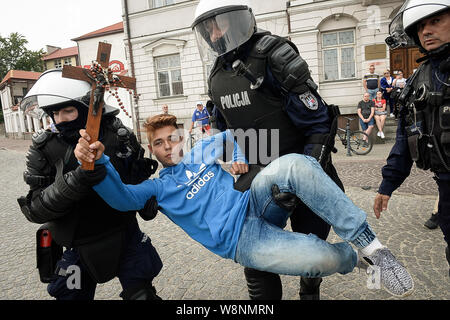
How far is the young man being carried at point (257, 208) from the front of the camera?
57.1 inches

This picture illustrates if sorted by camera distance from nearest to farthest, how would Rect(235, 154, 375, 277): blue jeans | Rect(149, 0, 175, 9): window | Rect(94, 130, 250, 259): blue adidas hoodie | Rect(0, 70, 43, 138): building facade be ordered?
Rect(235, 154, 375, 277): blue jeans
Rect(94, 130, 250, 259): blue adidas hoodie
Rect(149, 0, 175, 9): window
Rect(0, 70, 43, 138): building facade

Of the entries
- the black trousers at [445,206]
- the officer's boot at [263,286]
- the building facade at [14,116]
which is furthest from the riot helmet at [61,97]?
the building facade at [14,116]

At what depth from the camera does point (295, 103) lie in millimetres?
1818

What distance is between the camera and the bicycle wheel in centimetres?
871

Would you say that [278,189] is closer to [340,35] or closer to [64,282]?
[64,282]

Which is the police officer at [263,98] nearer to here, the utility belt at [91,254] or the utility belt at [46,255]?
the utility belt at [91,254]

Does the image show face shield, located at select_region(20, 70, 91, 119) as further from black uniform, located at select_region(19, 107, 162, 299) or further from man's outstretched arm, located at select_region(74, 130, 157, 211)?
man's outstretched arm, located at select_region(74, 130, 157, 211)

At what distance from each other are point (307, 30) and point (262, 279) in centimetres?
1205

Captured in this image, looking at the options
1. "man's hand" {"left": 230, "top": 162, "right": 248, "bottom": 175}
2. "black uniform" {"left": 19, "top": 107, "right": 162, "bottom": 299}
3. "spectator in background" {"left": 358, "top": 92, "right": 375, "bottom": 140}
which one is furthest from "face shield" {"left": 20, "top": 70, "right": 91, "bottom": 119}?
"spectator in background" {"left": 358, "top": 92, "right": 375, "bottom": 140}

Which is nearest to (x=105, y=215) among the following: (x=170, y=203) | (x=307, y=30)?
(x=170, y=203)

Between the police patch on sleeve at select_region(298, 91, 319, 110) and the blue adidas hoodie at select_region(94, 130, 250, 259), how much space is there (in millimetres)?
467

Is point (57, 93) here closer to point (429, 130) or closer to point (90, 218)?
point (90, 218)

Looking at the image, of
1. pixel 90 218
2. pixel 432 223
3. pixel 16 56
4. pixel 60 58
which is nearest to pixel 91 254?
pixel 90 218

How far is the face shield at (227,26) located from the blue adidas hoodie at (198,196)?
1.94 feet
